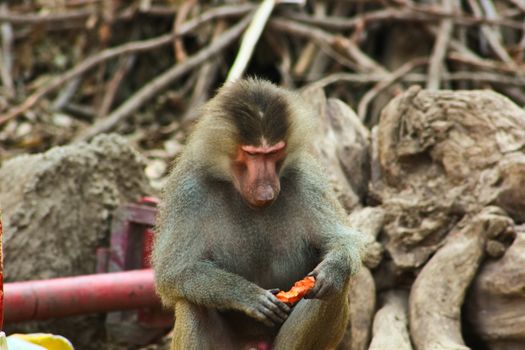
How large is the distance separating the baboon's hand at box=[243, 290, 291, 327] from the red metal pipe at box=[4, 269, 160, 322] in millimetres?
1338

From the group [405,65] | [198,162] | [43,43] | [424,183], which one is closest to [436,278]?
[424,183]

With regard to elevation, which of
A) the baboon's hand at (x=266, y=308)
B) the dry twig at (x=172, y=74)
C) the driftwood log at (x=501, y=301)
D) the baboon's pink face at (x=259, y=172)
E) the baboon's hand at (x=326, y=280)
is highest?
the baboon's pink face at (x=259, y=172)

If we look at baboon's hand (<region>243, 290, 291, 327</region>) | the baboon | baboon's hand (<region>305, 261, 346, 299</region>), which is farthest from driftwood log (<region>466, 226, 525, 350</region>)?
baboon's hand (<region>243, 290, 291, 327</region>)

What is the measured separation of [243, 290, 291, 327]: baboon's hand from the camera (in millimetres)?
3955

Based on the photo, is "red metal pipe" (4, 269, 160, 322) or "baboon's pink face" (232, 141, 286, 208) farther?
"red metal pipe" (4, 269, 160, 322)

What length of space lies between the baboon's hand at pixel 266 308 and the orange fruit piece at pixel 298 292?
0.03 meters

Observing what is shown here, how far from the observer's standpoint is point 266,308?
13.0ft

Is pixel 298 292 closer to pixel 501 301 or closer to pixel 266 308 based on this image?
pixel 266 308

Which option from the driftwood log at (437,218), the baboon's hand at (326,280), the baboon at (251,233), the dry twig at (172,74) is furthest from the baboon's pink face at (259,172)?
the dry twig at (172,74)

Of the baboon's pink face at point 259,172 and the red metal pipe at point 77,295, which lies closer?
the baboon's pink face at point 259,172

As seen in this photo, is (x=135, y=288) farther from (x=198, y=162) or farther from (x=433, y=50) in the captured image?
(x=433, y=50)

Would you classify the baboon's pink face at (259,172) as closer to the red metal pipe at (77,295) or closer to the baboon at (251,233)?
the baboon at (251,233)

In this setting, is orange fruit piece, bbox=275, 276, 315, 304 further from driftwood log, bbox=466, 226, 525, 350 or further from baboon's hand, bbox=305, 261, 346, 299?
driftwood log, bbox=466, 226, 525, 350

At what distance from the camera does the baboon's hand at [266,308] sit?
3955 millimetres
